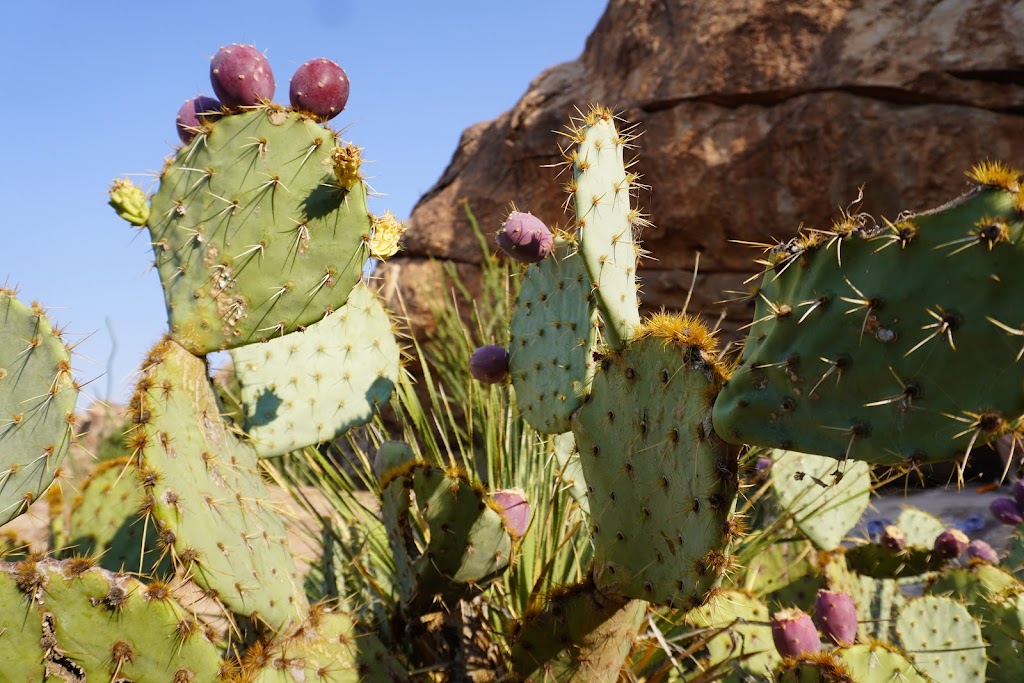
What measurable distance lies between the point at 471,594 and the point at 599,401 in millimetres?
472

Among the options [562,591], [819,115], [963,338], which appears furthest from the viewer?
[819,115]

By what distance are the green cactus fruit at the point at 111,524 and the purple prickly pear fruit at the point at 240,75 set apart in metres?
0.77

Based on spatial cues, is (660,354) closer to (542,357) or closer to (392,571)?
(542,357)

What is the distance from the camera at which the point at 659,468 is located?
1.25 meters

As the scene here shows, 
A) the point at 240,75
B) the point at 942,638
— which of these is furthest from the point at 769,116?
the point at 240,75

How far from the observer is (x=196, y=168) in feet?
5.32

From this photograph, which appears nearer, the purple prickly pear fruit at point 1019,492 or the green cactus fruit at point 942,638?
the green cactus fruit at point 942,638

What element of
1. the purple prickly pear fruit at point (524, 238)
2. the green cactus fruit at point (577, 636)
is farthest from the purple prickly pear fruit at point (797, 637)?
the purple prickly pear fruit at point (524, 238)

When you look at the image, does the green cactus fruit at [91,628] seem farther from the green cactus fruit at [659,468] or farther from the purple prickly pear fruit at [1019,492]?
the purple prickly pear fruit at [1019,492]

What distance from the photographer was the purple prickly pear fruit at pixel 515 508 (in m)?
1.58

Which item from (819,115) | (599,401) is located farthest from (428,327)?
(599,401)

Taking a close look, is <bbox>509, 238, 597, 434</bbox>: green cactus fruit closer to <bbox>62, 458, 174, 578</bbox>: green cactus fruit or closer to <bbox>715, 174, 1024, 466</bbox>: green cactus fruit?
<bbox>715, 174, 1024, 466</bbox>: green cactus fruit

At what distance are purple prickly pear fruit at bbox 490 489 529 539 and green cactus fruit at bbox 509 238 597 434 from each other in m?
0.14

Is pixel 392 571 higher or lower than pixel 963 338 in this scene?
lower
